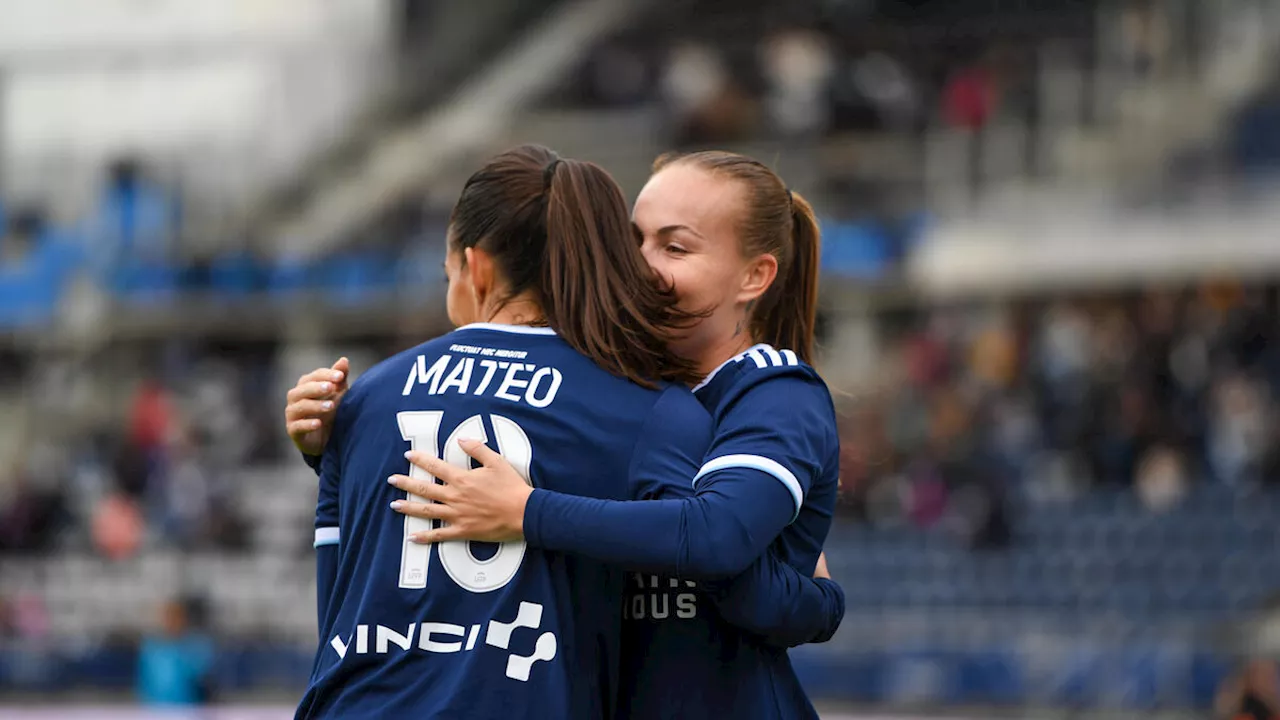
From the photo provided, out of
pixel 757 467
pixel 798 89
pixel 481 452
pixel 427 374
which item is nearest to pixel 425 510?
pixel 481 452

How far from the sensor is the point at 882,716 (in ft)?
47.3

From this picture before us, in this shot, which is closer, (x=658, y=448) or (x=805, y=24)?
(x=658, y=448)

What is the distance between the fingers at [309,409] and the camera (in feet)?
11.7

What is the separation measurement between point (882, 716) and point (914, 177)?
25.3 ft

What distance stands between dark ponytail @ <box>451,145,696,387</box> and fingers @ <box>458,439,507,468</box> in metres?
0.26

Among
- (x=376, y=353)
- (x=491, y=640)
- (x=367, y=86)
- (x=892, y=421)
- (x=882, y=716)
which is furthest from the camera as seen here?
(x=367, y=86)

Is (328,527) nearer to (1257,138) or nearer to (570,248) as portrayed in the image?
(570,248)

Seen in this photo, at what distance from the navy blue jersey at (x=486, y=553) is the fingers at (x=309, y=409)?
0.14ft

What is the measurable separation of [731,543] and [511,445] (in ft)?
1.46

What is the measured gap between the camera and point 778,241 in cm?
385

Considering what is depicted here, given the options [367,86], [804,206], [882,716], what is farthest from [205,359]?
[804,206]

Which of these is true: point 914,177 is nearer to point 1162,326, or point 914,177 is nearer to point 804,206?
point 1162,326

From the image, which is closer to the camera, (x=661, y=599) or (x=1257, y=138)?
(x=661, y=599)

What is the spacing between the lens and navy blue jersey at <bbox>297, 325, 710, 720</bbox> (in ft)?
10.9
